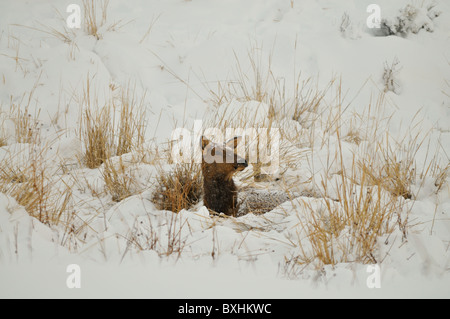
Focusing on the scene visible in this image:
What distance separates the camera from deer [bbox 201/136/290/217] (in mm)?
1864

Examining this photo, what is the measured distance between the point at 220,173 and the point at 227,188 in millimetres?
130

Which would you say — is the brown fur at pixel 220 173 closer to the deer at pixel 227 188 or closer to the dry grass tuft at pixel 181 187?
the deer at pixel 227 188

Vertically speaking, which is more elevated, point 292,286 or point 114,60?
point 114,60

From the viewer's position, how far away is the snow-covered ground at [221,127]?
4.72 feet

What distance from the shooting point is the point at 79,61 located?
3.44m

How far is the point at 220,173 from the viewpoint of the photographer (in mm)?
1949

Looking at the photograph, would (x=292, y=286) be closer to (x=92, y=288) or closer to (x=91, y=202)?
(x=92, y=288)

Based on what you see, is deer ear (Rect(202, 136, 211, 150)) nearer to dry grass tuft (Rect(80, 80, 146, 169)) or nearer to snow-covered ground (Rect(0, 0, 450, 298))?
snow-covered ground (Rect(0, 0, 450, 298))

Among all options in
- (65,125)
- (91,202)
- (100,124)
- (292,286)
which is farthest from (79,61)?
(292,286)

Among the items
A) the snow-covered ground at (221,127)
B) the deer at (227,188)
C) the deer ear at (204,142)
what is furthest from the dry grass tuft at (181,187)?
the deer ear at (204,142)

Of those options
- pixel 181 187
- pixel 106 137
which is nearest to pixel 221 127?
pixel 181 187

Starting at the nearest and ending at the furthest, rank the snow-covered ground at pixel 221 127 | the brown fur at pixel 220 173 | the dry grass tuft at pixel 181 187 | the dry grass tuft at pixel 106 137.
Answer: the snow-covered ground at pixel 221 127 < the brown fur at pixel 220 173 < the dry grass tuft at pixel 181 187 < the dry grass tuft at pixel 106 137

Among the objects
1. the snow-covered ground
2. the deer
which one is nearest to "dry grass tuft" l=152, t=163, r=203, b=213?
the snow-covered ground

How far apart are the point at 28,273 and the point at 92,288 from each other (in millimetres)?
267
